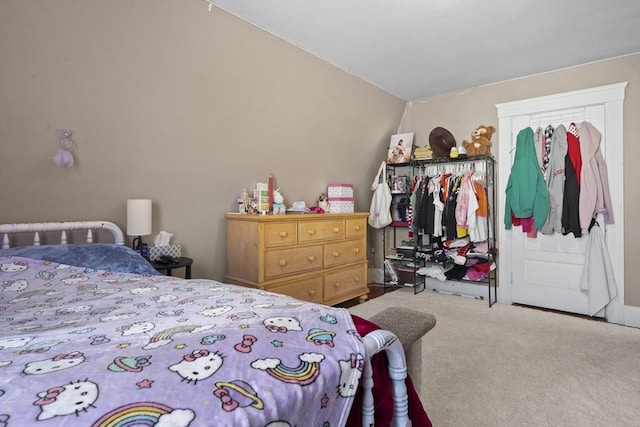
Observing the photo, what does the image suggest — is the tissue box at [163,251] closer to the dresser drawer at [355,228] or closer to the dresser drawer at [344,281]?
the dresser drawer at [344,281]

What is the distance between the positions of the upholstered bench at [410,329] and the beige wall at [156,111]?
1.92m

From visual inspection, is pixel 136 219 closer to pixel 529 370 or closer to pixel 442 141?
pixel 529 370

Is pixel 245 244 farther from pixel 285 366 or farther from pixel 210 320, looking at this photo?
pixel 285 366

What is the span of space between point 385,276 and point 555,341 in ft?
6.79

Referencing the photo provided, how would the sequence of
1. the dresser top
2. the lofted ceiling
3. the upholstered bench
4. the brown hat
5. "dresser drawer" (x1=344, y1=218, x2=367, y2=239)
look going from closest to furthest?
the upholstered bench
the lofted ceiling
the dresser top
"dresser drawer" (x1=344, y1=218, x2=367, y2=239)
the brown hat

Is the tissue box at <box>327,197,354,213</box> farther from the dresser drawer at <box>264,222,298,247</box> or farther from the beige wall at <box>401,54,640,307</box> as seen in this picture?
the beige wall at <box>401,54,640,307</box>

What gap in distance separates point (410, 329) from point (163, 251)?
191 centimetres

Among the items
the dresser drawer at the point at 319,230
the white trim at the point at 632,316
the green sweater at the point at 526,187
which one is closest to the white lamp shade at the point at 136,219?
the dresser drawer at the point at 319,230

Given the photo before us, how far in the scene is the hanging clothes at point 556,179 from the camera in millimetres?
3365

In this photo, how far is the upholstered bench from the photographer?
1094 millimetres

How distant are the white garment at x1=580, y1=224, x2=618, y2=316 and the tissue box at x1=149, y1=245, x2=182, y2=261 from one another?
3.75 metres

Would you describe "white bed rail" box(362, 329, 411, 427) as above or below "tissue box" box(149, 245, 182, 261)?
below

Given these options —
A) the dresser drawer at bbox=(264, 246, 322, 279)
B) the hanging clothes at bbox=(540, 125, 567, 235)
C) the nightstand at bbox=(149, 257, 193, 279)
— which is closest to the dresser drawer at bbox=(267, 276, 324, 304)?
the dresser drawer at bbox=(264, 246, 322, 279)

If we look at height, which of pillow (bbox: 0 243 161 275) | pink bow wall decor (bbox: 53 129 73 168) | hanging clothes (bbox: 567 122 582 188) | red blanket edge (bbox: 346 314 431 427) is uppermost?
hanging clothes (bbox: 567 122 582 188)
